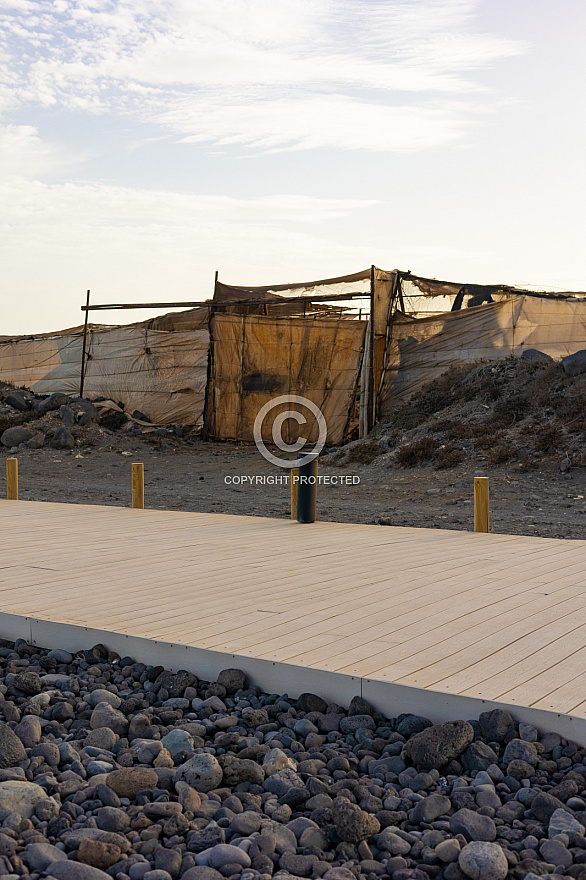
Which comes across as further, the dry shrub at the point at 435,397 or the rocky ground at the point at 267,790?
the dry shrub at the point at 435,397

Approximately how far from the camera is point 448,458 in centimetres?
1420

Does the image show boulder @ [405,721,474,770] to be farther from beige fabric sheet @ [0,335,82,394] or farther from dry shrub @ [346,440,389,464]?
beige fabric sheet @ [0,335,82,394]

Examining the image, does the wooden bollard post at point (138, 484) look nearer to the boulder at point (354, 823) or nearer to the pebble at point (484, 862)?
the boulder at point (354, 823)

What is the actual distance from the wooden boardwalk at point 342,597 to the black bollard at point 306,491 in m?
0.46

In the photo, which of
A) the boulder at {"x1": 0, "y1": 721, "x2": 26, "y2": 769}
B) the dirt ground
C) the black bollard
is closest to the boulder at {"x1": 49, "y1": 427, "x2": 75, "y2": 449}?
the dirt ground

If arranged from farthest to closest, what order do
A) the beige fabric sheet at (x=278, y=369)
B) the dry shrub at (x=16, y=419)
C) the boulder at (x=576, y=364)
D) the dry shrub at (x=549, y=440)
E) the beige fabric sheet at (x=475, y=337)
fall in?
1. the dry shrub at (x=16, y=419)
2. the beige fabric sheet at (x=278, y=369)
3. the beige fabric sheet at (x=475, y=337)
4. the boulder at (x=576, y=364)
5. the dry shrub at (x=549, y=440)

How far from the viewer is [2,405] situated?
21.7m

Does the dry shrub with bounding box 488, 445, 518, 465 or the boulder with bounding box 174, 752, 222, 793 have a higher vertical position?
the dry shrub with bounding box 488, 445, 518, 465

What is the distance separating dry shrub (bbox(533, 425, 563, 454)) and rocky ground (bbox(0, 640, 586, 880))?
11350 millimetres

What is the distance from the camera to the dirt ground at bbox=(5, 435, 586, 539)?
10.4 metres

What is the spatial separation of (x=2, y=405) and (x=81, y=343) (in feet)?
8.88

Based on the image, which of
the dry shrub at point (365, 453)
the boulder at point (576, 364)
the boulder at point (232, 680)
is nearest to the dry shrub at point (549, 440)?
the boulder at point (576, 364)

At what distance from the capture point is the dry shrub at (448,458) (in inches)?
555

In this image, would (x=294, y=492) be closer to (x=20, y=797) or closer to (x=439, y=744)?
(x=439, y=744)
